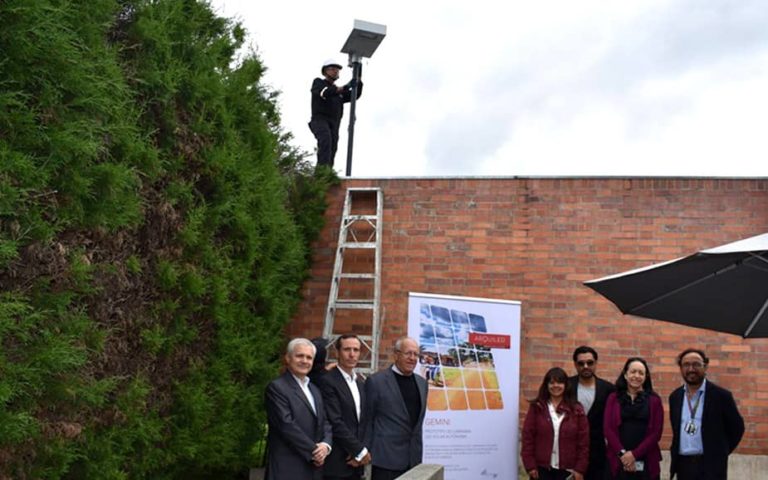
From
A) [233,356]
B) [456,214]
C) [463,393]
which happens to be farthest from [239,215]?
[456,214]

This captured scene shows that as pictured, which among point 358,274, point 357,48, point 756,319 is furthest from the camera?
point 357,48

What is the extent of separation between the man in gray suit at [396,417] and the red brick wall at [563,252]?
2308 millimetres

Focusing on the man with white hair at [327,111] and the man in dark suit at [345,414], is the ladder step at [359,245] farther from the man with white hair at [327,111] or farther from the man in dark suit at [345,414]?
the man in dark suit at [345,414]

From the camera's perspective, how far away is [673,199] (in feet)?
25.5

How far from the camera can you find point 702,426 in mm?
5492

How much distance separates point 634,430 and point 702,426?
0.42 m

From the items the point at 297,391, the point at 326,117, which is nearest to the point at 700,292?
the point at 297,391

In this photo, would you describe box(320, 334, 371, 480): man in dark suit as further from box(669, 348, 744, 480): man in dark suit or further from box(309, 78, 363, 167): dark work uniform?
box(309, 78, 363, 167): dark work uniform

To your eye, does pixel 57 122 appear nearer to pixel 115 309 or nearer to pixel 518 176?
pixel 115 309

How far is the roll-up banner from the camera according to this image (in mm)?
6332

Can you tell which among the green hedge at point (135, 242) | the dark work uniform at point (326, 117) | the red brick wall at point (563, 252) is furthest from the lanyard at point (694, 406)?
the dark work uniform at point (326, 117)

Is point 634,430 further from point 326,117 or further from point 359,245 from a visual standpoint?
point 326,117

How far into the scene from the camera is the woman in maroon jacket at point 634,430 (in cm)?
557

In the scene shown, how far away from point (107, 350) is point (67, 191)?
938 mm
